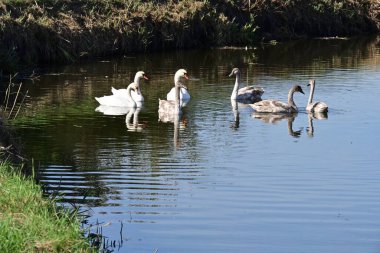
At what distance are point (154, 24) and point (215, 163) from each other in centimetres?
1839

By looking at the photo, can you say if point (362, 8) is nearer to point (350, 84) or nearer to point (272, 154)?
point (350, 84)

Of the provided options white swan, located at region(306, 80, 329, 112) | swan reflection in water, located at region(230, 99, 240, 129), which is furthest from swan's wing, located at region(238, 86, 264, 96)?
white swan, located at region(306, 80, 329, 112)

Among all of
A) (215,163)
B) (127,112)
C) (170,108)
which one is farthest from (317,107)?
(215,163)

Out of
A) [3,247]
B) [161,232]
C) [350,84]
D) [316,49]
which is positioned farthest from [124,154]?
[316,49]

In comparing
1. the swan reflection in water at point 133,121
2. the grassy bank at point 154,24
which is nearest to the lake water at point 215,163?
the swan reflection in water at point 133,121

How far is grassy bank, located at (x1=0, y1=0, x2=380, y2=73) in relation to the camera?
2936 cm

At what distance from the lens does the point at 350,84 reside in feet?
84.5

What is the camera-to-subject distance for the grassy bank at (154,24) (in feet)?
96.3

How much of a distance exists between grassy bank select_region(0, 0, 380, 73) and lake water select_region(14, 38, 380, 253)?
85.2 inches

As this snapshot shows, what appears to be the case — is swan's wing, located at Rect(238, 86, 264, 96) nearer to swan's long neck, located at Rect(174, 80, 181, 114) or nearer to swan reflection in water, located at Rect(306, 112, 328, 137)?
swan's long neck, located at Rect(174, 80, 181, 114)

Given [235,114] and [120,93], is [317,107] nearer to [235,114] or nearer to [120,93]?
[235,114]

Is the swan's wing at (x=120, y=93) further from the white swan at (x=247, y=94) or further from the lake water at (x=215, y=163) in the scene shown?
the white swan at (x=247, y=94)

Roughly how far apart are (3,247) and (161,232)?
9.62 feet

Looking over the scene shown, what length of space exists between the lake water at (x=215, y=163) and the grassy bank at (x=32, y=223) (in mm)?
846
